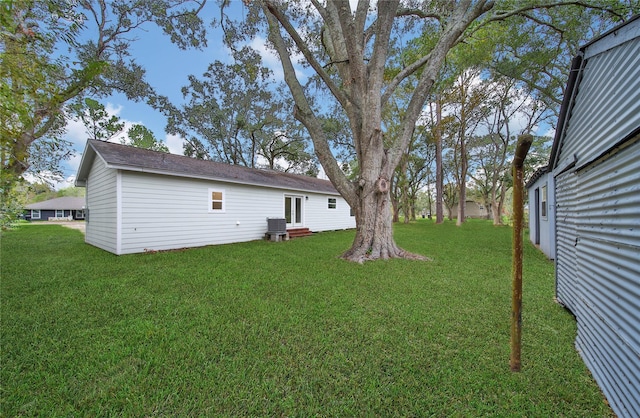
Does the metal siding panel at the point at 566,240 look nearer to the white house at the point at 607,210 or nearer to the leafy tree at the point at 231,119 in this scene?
the white house at the point at 607,210

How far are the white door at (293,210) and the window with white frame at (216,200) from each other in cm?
321

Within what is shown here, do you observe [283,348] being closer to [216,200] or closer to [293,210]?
[216,200]

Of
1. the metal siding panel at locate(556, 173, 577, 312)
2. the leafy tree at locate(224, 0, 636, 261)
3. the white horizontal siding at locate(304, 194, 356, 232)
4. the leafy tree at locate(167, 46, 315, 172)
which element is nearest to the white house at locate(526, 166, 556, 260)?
the metal siding panel at locate(556, 173, 577, 312)

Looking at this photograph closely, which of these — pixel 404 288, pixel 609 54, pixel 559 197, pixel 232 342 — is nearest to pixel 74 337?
pixel 232 342

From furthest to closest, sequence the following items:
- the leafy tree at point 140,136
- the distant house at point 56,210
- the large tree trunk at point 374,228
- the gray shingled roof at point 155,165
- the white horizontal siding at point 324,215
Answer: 1. the distant house at point 56,210
2. the leafy tree at point 140,136
3. the white horizontal siding at point 324,215
4. the gray shingled roof at point 155,165
5. the large tree trunk at point 374,228

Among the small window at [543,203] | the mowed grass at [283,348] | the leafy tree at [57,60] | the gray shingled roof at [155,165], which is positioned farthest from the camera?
the small window at [543,203]

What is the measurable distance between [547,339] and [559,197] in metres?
2.26

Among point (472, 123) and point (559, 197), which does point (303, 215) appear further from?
point (472, 123)

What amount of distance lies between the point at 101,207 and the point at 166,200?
2.37m

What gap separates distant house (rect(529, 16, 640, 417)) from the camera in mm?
1545

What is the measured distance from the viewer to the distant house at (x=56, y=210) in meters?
33.1

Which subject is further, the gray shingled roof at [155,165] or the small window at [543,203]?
the small window at [543,203]

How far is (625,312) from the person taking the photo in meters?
1.58

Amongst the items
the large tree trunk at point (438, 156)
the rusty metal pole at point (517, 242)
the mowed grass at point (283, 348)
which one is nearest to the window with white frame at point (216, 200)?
the mowed grass at point (283, 348)
